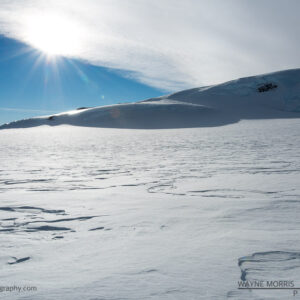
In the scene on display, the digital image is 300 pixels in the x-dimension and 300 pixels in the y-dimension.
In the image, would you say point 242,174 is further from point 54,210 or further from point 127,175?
point 54,210

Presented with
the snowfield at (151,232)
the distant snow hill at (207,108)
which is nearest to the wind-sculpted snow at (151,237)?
the snowfield at (151,232)

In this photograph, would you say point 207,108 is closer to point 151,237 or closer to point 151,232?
point 151,232

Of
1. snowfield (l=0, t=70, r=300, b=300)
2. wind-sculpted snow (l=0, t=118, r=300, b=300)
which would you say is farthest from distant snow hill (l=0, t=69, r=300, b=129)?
wind-sculpted snow (l=0, t=118, r=300, b=300)

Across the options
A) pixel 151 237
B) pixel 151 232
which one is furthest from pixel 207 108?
pixel 151 237

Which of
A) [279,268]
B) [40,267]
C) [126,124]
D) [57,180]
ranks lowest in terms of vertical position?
[279,268]

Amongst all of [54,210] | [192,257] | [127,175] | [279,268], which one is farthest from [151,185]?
[279,268]

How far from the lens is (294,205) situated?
3230 mm

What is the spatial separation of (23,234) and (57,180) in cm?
270

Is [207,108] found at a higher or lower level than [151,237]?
higher

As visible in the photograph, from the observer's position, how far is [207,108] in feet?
116

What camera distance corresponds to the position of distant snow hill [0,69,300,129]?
31.1 m

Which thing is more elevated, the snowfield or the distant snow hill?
the distant snow hill

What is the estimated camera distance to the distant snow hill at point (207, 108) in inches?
1225

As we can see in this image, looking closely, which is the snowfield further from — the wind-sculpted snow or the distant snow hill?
the distant snow hill
